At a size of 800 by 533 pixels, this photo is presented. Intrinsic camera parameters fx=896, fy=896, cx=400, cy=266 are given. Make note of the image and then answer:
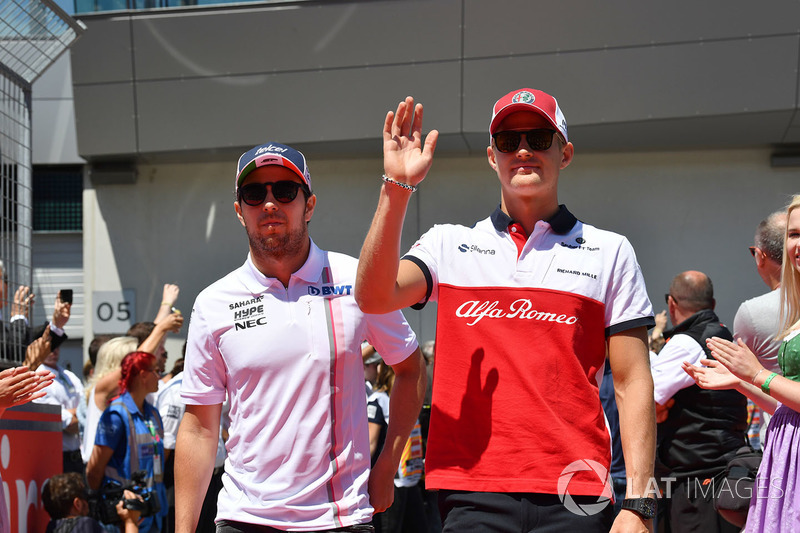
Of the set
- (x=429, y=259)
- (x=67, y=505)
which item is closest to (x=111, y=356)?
(x=67, y=505)

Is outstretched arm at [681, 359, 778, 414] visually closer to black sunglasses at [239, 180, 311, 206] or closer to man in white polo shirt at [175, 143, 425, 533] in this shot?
man in white polo shirt at [175, 143, 425, 533]

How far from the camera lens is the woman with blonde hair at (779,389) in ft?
11.8

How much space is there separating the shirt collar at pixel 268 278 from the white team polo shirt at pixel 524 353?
671 millimetres

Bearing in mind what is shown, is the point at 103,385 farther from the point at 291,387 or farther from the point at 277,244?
the point at 291,387

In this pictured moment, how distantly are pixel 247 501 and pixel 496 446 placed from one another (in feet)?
3.41

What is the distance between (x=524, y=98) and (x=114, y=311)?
11.9m

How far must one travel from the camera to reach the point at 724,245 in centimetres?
1289

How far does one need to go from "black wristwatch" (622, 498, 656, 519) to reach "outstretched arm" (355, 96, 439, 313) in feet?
3.15

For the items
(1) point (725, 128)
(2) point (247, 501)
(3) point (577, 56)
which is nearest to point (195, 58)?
(3) point (577, 56)

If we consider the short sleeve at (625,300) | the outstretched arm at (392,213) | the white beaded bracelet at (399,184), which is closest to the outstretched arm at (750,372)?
the short sleeve at (625,300)

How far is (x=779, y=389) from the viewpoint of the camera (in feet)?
11.9

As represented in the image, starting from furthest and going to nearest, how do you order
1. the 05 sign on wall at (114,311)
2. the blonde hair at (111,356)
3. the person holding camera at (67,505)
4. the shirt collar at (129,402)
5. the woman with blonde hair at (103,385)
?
the 05 sign on wall at (114,311)
the blonde hair at (111,356)
the woman with blonde hair at (103,385)
the shirt collar at (129,402)
the person holding camera at (67,505)

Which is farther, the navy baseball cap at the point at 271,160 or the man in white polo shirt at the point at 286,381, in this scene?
the navy baseball cap at the point at 271,160

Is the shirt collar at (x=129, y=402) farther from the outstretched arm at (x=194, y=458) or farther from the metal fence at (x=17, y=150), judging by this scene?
the outstretched arm at (x=194, y=458)
